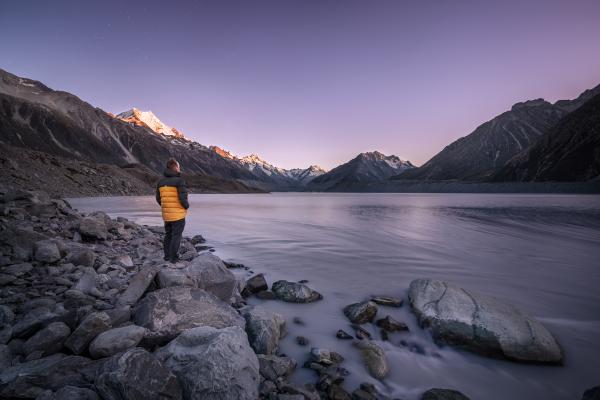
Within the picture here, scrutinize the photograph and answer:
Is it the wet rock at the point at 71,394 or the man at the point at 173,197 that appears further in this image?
the man at the point at 173,197

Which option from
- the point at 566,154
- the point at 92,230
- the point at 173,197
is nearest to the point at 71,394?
the point at 173,197

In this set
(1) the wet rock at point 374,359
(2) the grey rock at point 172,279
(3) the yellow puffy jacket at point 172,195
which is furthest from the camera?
(3) the yellow puffy jacket at point 172,195

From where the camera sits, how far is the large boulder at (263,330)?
14.6ft

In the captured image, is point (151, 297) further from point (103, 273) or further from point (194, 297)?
point (103, 273)

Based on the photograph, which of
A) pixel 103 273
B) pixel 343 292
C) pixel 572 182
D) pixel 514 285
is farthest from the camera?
pixel 572 182

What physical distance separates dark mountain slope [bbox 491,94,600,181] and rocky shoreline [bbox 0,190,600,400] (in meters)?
162

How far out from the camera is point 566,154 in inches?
5384

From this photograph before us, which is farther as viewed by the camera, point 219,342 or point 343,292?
point 343,292

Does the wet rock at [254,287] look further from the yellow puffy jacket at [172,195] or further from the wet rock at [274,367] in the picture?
the wet rock at [274,367]

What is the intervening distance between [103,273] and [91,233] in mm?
3954

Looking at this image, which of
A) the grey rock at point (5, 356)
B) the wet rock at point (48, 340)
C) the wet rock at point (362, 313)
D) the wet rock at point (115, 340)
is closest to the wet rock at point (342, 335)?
the wet rock at point (362, 313)

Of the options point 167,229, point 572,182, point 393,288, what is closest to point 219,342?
point 167,229

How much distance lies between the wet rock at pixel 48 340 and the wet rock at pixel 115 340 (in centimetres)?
51

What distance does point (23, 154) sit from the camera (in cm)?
4956
